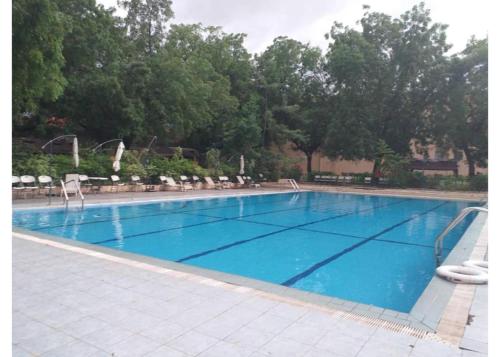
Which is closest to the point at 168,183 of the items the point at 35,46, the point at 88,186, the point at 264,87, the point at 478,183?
the point at 88,186

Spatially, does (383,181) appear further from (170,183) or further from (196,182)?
(170,183)

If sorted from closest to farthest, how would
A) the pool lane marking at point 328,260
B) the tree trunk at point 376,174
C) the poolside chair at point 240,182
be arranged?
the pool lane marking at point 328,260 → the poolside chair at point 240,182 → the tree trunk at point 376,174

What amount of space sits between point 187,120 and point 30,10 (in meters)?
11.6

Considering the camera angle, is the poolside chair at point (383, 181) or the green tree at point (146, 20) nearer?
the green tree at point (146, 20)

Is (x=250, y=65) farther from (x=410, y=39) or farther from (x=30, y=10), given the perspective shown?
(x=30, y=10)

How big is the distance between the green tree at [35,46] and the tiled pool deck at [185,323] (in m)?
7.16

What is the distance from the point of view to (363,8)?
2541 centimetres

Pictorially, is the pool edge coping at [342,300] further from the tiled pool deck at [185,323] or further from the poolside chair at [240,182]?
the poolside chair at [240,182]

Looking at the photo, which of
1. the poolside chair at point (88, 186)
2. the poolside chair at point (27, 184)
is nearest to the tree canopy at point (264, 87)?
the poolside chair at point (88, 186)

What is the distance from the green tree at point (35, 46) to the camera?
29.0 feet

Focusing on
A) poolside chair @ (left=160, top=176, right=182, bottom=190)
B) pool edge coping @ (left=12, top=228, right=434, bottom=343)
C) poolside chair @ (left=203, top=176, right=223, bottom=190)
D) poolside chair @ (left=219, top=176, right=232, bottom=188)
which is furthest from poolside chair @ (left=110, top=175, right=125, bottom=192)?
pool edge coping @ (left=12, top=228, right=434, bottom=343)

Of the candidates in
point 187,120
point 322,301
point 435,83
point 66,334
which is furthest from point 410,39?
point 66,334

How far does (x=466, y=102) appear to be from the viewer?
73.0 ft

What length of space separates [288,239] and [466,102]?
19.6 m
